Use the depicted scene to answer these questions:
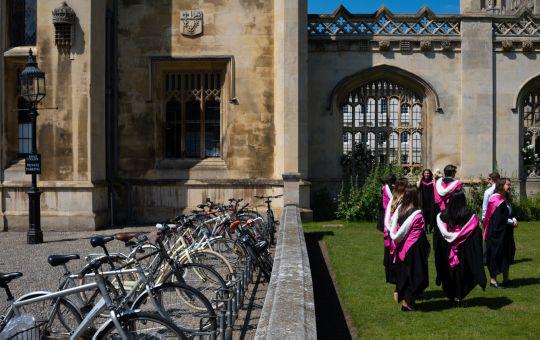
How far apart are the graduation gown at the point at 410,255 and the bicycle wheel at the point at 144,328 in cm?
323

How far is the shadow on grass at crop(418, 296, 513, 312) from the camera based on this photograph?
7234 millimetres

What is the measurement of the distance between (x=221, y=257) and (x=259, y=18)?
9230 mm

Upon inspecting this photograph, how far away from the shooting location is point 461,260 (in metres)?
7.22

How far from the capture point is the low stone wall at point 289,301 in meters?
3.74

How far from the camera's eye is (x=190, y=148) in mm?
15875

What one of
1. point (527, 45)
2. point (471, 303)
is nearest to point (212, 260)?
point (471, 303)

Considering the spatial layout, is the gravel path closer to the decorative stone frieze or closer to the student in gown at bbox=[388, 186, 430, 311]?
the student in gown at bbox=[388, 186, 430, 311]

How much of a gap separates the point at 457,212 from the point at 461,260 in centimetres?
52

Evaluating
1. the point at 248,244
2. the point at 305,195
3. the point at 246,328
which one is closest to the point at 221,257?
the point at 248,244

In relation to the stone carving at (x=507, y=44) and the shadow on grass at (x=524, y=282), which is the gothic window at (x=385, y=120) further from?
the shadow on grass at (x=524, y=282)

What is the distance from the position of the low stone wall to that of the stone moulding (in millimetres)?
10019

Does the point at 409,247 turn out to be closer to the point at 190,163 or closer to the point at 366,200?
the point at 366,200

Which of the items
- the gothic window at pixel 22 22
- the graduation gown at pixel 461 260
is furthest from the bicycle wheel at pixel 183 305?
the gothic window at pixel 22 22

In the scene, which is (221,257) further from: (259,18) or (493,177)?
(259,18)
